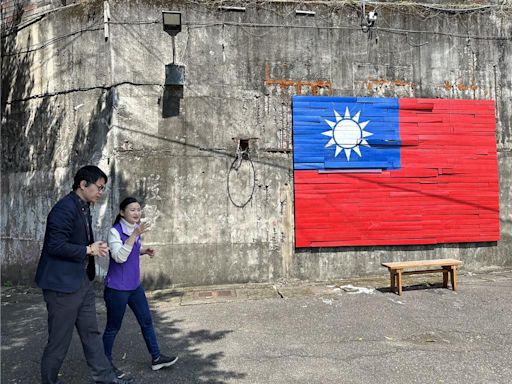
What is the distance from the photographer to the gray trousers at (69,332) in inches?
131

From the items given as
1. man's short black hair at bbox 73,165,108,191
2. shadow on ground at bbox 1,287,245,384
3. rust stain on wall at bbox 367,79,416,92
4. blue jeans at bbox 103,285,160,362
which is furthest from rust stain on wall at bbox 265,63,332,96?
blue jeans at bbox 103,285,160,362

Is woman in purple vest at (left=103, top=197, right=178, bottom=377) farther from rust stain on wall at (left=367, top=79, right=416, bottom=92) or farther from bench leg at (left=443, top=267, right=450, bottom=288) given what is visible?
rust stain on wall at (left=367, top=79, right=416, bottom=92)

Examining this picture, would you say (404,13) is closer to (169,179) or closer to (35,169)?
(169,179)

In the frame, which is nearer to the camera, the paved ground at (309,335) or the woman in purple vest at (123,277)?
the woman in purple vest at (123,277)

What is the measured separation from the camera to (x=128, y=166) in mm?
6961

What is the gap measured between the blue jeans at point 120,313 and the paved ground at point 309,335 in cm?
37

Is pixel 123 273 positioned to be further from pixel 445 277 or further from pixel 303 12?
pixel 303 12

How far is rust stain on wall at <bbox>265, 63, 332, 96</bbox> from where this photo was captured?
24.4ft

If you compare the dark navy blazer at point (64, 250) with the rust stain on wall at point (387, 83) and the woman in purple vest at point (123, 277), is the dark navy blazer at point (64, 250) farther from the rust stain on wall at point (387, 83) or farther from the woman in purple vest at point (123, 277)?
the rust stain on wall at point (387, 83)

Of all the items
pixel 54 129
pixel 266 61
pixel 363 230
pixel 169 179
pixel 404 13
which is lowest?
pixel 363 230

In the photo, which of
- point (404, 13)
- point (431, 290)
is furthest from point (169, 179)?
point (404, 13)

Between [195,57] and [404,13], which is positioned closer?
[195,57]

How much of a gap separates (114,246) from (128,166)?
3485mm

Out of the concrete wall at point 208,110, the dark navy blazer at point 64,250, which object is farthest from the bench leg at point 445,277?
the dark navy blazer at point 64,250
